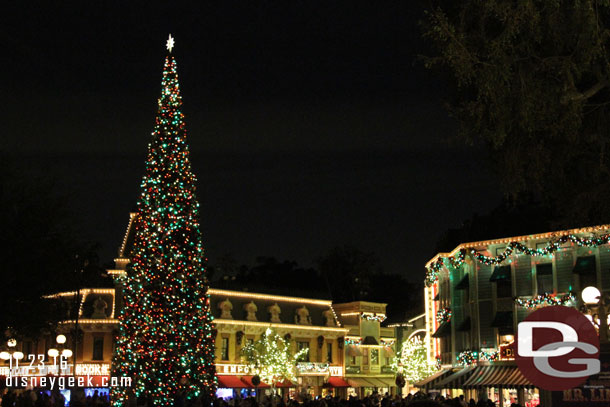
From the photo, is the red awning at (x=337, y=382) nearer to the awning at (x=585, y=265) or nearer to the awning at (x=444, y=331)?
the awning at (x=444, y=331)

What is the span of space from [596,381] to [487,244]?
29.8 m

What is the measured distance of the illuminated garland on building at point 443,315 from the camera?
4225 cm

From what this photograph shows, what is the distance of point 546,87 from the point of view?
12.2 m

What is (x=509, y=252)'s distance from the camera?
1457 inches

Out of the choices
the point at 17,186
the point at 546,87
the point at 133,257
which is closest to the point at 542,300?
the point at 133,257

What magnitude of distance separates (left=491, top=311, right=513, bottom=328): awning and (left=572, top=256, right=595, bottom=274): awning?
4120mm

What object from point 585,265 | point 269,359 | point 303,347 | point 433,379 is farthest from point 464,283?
point 303,347

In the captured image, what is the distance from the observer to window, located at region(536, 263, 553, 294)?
3638 centimetres

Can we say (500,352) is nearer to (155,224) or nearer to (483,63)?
(155,224)

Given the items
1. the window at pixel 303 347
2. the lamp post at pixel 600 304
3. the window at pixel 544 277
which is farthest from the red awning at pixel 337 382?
the lamp post at pixel 600 304

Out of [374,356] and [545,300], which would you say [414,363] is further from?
[545,300]

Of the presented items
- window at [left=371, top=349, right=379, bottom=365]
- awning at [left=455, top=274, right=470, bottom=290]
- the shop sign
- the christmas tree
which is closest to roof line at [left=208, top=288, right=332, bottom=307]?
the shop sign

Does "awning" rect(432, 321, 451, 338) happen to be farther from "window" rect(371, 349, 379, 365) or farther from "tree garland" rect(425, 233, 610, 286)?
"window" rect(371, 349, 379, 365)

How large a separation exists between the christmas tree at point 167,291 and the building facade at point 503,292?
14.5 m
